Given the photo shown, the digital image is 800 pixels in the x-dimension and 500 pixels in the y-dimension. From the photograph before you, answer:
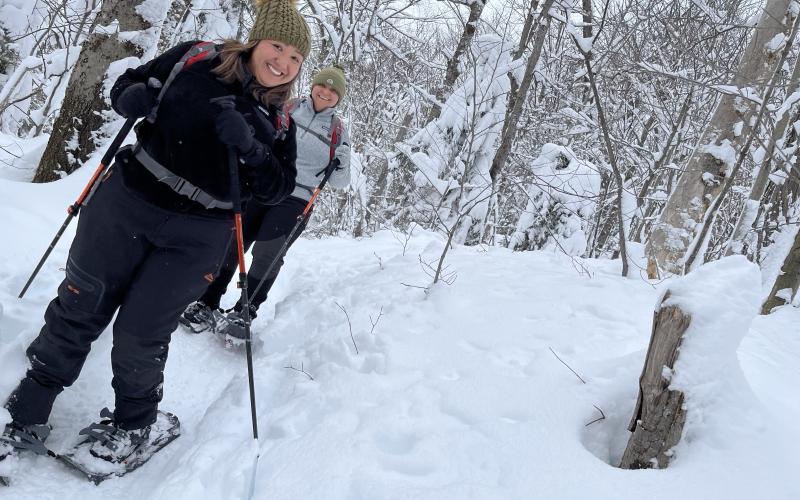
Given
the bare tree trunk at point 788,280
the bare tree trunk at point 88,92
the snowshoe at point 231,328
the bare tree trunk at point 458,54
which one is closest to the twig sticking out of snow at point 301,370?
the snowshoe at point 231,328

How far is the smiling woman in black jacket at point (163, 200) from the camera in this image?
2.19 meters

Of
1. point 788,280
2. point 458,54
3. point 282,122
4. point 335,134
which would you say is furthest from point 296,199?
point 458,54

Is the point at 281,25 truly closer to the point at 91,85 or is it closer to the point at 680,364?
the point at 680,364

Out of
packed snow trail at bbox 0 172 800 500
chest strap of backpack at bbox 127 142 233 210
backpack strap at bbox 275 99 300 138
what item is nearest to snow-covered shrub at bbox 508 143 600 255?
packed snow trail at bbox 0 172 800 500

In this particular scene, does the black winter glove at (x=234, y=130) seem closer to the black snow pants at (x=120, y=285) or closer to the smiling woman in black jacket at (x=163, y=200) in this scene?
the smiling woman in black jacket at (x=163, y=200)

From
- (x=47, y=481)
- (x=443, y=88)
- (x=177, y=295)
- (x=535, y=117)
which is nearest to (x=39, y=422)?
(x=47, y=481)

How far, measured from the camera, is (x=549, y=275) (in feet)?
15.4

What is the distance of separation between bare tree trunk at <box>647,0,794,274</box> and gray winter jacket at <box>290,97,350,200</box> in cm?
332

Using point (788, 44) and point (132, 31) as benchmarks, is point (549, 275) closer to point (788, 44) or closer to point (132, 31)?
point (788, 44)

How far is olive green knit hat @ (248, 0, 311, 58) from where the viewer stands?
2229mm

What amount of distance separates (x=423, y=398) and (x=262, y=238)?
182 centimetres

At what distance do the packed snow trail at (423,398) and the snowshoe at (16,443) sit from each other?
7 centimetres

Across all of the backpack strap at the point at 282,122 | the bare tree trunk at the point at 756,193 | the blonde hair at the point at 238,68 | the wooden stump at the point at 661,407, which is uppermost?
the bare tree trunk at the point at 756,193

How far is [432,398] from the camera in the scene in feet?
9.14
